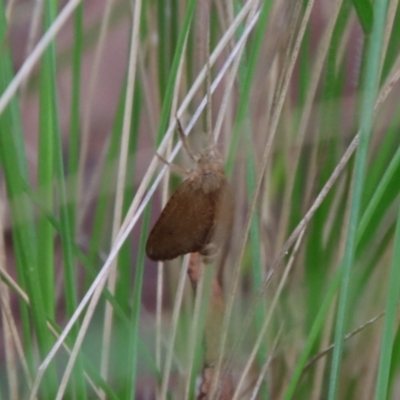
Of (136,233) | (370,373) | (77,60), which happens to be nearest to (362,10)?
(77,60)

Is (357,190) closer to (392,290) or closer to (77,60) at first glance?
(392,290)

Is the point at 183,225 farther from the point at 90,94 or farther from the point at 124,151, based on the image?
the point at 90,94

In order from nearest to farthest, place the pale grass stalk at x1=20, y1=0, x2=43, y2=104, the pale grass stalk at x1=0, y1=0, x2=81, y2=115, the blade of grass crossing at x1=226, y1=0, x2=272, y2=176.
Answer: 1. the pale grass stalk at x1=0, y1=0, x2=81, y2=115
2. the blade of grass crossing at x1=226, y1=0, x2=272, y2=176
3. the pale grass stalk at x1=20, y1=0, x2=43, y2=104

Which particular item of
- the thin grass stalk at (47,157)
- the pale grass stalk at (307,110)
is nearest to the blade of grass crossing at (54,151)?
the thin grass stalk at (47,157)

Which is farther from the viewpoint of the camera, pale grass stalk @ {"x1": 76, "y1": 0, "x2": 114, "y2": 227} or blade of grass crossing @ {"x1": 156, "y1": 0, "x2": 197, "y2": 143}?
Result: pale grass stalk @ {"x1": 76, "y1": 0, "x2": 114, "y2": 227}

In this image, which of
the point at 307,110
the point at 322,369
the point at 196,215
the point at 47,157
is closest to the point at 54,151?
the point at 47,157

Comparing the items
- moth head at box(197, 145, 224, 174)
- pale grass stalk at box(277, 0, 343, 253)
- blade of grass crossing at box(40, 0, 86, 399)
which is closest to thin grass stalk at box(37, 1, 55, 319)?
blade of grass crossing at box(40, 0, 86, 399)

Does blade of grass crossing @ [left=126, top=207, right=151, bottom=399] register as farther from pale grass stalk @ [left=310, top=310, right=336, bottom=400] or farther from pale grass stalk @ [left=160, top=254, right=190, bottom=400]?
pale grass stalk @ [left=310, top=310, right=336, bottom=400]

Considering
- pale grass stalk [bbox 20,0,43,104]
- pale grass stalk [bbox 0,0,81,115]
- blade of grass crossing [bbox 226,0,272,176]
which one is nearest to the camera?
pale grass stalk [bbox 0,0,81,115]
